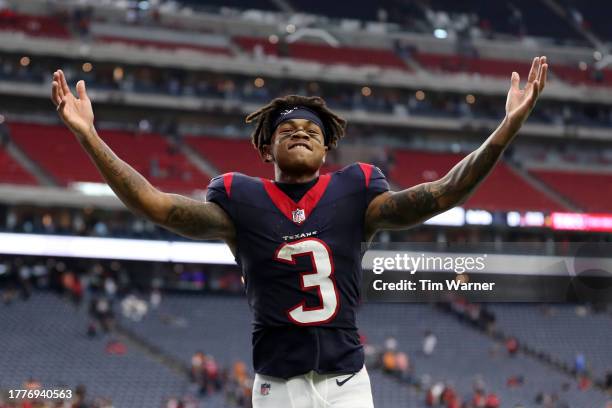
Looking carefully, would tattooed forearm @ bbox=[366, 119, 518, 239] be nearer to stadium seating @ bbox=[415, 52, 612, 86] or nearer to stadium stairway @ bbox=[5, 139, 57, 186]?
stadium stairway @ bbox=[5, 139, 57, 186]

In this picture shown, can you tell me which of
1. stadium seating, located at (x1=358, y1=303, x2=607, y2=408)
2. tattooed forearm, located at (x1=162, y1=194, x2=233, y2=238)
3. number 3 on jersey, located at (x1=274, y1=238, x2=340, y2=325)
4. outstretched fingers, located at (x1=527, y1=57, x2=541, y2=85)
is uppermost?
outstretched fingers, located at (x1=527, y1=57, x2=541, y2=85)

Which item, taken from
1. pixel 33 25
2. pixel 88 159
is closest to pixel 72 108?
pixel 88 159

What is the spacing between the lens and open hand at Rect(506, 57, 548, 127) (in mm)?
3273

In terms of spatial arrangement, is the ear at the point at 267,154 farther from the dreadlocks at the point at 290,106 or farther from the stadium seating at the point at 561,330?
the stadium seating at the point at 561,330

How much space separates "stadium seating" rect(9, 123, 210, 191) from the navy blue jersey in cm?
2620

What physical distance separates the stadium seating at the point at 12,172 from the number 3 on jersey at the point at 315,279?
26.6 meters

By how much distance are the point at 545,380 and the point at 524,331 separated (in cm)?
407

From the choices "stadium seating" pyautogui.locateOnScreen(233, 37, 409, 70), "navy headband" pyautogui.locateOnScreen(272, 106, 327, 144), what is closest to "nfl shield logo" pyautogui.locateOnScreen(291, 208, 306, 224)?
"navy headband" pyautogui.locateOnScreen(272, 106, 327, 144)

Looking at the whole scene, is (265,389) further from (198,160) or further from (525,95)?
(198,160)

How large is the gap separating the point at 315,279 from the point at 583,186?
1339 inches

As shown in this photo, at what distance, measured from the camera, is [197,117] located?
34469 mm

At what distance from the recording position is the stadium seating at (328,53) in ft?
117

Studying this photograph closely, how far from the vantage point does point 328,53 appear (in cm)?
3662


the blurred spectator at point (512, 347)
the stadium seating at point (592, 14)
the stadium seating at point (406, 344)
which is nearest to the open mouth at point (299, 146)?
the stadium seating at point (406, 344)
